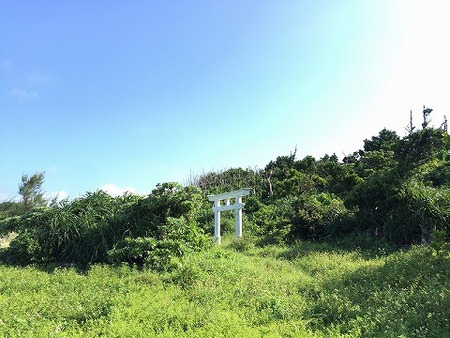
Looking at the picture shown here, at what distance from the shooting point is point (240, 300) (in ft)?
16.9

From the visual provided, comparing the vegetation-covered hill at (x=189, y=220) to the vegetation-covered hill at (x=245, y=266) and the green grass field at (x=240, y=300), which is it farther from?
the green grass field at (x=240, y=300)

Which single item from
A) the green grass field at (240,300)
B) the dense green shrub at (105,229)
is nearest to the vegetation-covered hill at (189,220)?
the dense green shrub at (105,229)

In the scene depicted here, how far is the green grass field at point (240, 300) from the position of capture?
414 cm

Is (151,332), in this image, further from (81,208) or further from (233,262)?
(81,208)

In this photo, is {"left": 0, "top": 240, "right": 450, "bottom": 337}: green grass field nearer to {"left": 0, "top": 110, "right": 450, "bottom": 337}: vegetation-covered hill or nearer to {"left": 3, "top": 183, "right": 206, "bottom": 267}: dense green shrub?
{"left": 0, "top": 110, "right": 450, "bottom": 337}: vegetation-covered hill

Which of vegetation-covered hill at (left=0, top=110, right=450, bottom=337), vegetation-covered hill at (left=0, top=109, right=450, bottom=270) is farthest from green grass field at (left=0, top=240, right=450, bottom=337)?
vegetation-covered hill at (left=0, top=109, right=450, bottom=270)

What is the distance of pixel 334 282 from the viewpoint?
19.4 feet

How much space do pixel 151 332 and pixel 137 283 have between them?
231 cm

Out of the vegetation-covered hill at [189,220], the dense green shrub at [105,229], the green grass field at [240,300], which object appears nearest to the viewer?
the green grass field at [240,300]

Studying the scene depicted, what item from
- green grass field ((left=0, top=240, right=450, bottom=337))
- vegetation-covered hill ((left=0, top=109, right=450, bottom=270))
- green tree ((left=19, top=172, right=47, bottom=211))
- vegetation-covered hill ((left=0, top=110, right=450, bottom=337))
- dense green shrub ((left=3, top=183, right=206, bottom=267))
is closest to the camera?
green grass field ((left=0, top=240, right=450, bottom=337))

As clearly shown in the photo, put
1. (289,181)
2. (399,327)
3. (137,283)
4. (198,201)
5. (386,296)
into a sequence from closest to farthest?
(399,327)
(386,296)
(137,283)
(198,201)
(289,181)

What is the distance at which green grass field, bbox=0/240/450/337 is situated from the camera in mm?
4137

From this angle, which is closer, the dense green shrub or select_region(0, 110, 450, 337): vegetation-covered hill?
select_region(0, 110, 450, 337): vegetation-covered hill

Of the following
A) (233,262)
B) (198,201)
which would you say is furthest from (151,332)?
(198,201)
